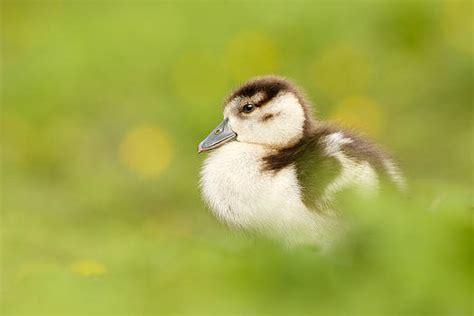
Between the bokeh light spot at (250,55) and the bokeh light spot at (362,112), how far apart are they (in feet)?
2.13

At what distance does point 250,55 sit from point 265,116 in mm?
4890

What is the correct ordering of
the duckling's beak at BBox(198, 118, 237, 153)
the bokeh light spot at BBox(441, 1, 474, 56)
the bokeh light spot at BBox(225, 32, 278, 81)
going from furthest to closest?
the bokeh light spot at BBox(441, 1, 474, 56), the bokeh light spot at BBox(225, 32, 278, 81), the duckling's beak at BBox(198, 118, 237, 153)

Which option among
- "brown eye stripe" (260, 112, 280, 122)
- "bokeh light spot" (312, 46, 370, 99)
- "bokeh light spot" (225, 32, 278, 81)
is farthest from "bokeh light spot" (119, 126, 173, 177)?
"brown eye stripe" (260, 112, 280, 122)

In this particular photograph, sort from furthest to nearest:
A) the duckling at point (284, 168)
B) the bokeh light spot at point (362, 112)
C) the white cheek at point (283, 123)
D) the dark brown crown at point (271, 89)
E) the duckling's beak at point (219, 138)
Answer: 1. the bokeh light spot at point (362, 112)
2. the duckling's beak at point (219, 138)
3. the dark brown crown at point (271, 89)
4. the white cheek at point (283, 123)
5. the duckling at point (284, 168)

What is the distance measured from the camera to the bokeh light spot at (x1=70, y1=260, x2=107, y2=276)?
4.38m

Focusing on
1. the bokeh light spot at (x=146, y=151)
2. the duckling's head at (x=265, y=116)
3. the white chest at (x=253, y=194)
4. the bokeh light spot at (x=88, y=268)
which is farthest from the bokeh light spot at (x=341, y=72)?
the bokeh light spot at (x=88, y=268)

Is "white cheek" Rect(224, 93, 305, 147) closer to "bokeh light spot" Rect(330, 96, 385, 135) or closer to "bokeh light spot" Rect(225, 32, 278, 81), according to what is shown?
"bokeh light spot" Rect(330, 96, 385, 135)

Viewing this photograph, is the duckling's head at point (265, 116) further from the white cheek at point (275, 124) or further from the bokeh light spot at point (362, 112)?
the bokeh light spot at point (362, 112)

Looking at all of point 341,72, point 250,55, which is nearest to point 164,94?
point 250,55

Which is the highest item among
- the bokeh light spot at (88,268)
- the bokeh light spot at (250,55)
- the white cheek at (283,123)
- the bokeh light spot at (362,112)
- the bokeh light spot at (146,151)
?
the bokeh light spot at (250,55)

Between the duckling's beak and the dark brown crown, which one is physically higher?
the dark brown crown

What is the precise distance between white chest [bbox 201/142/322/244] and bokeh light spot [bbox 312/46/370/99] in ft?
16.5

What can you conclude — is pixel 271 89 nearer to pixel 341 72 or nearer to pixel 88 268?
pixel 88 268

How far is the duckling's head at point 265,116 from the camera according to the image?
16.1 feet
